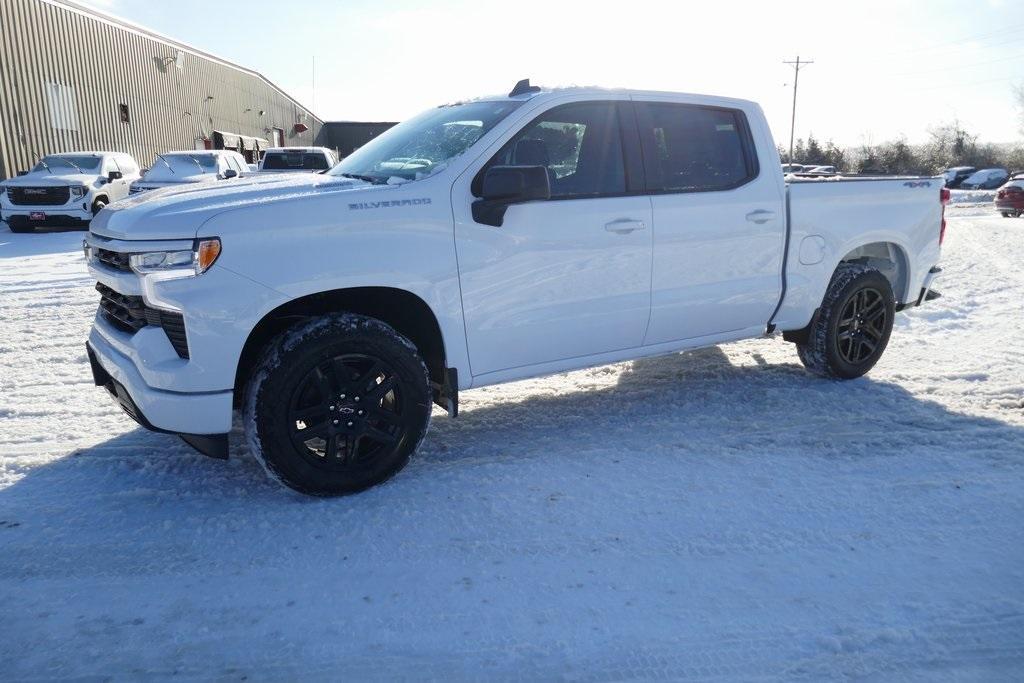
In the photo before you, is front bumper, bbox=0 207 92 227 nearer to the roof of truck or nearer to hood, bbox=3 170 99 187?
hood, bbox=3 170 99 187

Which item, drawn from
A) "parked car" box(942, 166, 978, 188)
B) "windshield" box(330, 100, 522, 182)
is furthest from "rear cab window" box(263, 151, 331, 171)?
"parked car" box(942, 166, 978, 188)

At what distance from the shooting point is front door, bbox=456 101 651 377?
383 cm

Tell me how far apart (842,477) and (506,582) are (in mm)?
1943

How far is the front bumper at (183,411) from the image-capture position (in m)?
3.25

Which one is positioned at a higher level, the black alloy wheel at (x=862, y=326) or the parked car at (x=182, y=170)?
the parked car at (x=182, y=170)

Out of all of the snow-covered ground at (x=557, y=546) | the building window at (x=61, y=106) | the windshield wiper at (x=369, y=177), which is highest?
the building window at (x=61, y=106)

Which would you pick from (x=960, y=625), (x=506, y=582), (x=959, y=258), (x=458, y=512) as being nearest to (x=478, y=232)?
(x=458, y=512)

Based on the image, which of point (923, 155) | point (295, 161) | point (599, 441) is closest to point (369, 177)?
point (599, 441)

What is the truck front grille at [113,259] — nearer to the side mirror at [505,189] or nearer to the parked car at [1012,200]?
the side mirror at [505,189]

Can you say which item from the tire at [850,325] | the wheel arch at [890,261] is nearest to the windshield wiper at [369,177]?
the tire at [850,325]

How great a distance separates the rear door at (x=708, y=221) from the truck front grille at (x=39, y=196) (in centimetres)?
1568

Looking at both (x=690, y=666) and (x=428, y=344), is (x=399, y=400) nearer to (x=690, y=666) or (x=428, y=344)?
(x=428, y=344)

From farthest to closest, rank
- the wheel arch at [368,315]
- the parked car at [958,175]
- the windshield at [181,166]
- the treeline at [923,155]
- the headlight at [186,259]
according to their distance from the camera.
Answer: the treeline at [923,155] < the parked car at [958,175] < the windshield at [181,166] < the wheel arch at [368,315] < the headlight at [186,259]

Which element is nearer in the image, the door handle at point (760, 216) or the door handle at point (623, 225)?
the door handle at point (623, 225)
